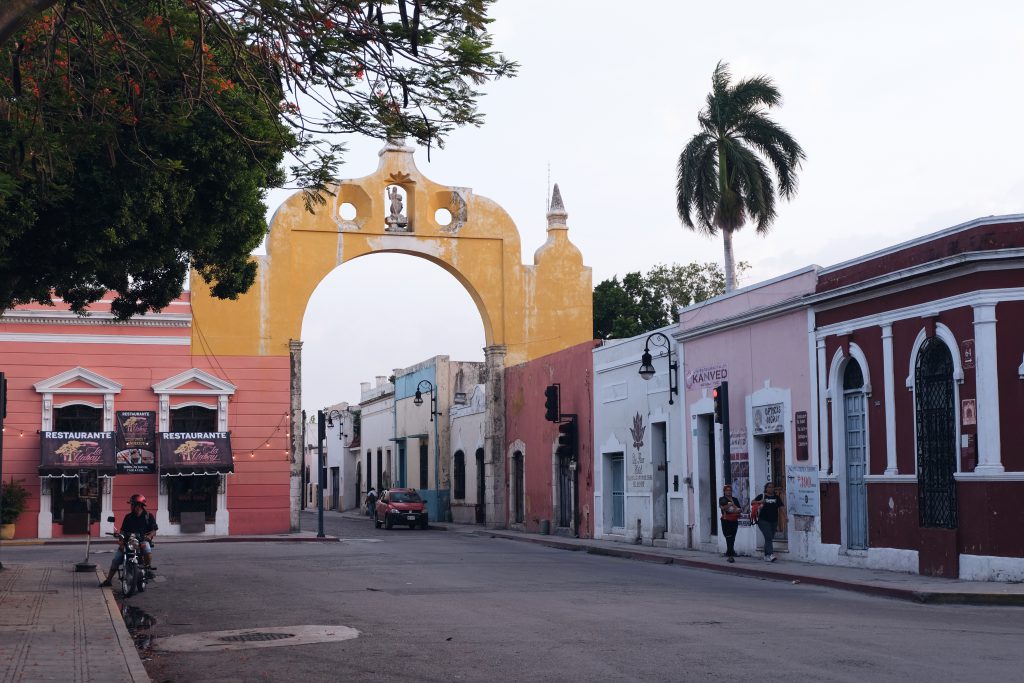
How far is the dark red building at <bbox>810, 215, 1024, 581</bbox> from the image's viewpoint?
18.9 m

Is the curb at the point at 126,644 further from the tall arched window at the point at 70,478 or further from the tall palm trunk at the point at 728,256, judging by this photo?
the tall palm trunk at the point at 728,256

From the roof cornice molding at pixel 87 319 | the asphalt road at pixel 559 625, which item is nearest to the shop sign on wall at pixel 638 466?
the asphalt road at pixel 559 625

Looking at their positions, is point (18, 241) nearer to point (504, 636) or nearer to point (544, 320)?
point (504, 636)

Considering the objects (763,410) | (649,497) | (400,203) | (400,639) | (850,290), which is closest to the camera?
(400,639)

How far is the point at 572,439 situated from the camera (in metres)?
36.4

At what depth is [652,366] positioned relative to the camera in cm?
2952

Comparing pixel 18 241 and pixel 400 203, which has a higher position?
pixel 400 203

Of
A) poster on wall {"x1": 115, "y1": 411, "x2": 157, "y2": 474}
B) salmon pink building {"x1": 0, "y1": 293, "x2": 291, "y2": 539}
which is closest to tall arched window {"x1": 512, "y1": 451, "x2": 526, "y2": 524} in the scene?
salmon pink building {"x1": 0, "y1": 293, "x2": 291, "y2": 539}

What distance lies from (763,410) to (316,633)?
49.1ft

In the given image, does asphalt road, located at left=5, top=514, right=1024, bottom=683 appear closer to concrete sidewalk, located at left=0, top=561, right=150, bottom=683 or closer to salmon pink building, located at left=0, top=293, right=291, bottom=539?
concrete sidewalk, located at left=0, top=561, right=150, bottom=683

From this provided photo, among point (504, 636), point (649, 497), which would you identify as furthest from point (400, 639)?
point (649, 497)

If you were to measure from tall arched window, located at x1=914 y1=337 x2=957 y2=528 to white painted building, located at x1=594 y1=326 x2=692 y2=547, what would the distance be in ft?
30.0

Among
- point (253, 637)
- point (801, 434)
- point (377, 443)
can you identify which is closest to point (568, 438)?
point (801, 434)

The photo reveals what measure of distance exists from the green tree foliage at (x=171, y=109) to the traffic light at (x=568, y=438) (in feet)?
63.3
